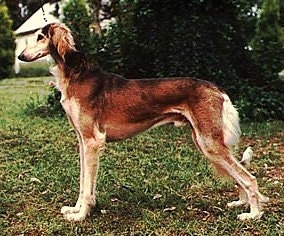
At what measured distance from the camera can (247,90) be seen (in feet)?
37.8

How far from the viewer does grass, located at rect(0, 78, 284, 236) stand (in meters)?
5.00

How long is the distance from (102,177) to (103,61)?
541cm

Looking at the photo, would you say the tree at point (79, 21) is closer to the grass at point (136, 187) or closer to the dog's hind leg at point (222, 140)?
the grass at point (136, 187)

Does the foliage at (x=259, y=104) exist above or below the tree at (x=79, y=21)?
below

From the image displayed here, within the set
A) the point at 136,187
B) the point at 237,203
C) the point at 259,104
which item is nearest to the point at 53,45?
the point at 136,187

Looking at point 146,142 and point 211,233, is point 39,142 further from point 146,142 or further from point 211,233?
point 211,233

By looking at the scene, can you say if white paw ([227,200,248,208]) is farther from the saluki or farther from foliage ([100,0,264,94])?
foliage ([100,0,264,94])

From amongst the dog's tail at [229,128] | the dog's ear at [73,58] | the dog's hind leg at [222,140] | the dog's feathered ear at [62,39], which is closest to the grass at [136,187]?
the dog's hind leg at [222,140]

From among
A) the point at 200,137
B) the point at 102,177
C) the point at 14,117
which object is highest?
the point at 200,137

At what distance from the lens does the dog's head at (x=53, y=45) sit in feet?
17.0

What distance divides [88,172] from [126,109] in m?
0.63

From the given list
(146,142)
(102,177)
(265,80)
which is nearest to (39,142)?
(146,142)

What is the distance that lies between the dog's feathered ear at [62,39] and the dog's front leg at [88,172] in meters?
0.76

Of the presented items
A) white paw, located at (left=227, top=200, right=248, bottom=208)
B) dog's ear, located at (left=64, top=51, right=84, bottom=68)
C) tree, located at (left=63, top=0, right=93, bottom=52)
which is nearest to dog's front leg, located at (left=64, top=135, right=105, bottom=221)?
dog's ear, located at (left=64, top=51, right=84, bottom=68)
